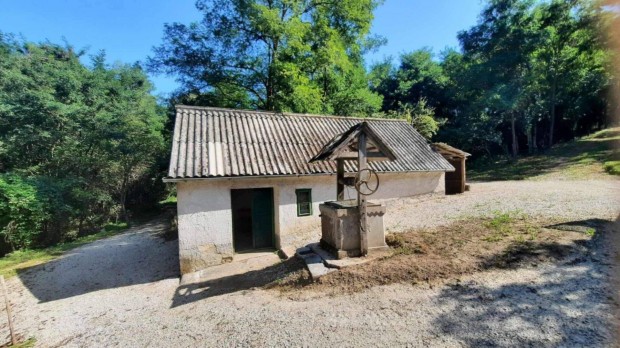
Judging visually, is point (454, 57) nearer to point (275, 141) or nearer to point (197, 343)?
point (275, 141)

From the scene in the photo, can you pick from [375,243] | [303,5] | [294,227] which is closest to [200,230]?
[294,227]

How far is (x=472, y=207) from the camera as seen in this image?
984 cm

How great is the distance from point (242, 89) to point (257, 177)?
431 inches

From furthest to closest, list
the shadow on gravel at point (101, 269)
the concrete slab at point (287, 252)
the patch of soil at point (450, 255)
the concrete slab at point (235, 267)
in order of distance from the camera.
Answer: the concrete slab at point (287, 252) → the shadow on gravel at point (101, 269) → the concrete slab at point (235, 267) → the patch of soil at point (450, 255)

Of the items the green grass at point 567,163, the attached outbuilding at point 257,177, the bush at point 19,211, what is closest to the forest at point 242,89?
the bush at point 19,211

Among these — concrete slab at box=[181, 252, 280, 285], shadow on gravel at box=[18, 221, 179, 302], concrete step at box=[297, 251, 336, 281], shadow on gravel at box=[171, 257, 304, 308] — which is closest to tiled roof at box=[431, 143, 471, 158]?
concrete step at box=[297, 251, 336, 281]

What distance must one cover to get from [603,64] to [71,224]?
4041cm

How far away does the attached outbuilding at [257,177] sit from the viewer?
7988 millimetres

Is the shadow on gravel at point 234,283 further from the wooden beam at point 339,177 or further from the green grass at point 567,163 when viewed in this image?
the green grass at point 567,163

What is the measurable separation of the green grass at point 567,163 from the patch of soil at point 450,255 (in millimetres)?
13988

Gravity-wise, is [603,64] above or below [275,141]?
above

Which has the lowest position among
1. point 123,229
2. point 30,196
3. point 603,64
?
point 123,229

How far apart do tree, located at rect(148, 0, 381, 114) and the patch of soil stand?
10948 mm


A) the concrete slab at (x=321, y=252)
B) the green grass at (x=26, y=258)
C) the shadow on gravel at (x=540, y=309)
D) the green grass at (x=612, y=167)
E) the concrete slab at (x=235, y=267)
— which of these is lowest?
the green grass at (x=26, y=258)
